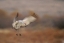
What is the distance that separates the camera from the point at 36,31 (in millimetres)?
1452

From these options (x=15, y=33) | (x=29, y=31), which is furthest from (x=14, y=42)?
(x=29, y=31)

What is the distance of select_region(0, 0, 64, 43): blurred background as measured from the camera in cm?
144

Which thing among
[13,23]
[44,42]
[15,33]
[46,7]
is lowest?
[44,42]

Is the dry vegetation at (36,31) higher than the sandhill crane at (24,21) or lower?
lower

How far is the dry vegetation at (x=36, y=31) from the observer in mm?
1435

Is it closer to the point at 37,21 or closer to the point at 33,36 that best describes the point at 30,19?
the point at 37,21

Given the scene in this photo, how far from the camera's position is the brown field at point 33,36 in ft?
4.69

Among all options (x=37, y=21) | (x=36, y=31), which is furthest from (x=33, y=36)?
(x=37, y=21)

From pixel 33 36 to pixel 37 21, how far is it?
175mm

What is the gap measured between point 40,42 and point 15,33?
11.5 inches

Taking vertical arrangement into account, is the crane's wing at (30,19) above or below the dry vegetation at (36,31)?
above

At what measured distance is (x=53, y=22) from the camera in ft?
4.86

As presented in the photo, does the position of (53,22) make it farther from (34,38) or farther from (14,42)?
(14,42)

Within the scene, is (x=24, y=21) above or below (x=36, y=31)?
above
